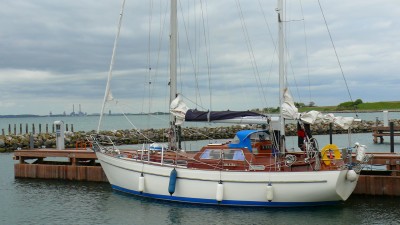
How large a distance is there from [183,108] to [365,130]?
199ft

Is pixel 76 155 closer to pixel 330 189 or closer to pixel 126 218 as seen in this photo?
pixel 126 218

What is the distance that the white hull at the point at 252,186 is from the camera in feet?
61.4

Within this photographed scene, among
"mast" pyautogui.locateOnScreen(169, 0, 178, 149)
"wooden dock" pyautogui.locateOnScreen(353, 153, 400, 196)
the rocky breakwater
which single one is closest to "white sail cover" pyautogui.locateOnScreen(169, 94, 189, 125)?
"mast" pyautogui.locateOnScreen(169, 0, 178, 149)

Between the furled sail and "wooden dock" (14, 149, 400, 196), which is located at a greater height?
the furled sail

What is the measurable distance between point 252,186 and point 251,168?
2.49ft

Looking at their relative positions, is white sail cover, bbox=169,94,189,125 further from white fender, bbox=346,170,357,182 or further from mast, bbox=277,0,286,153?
white fender, bbox=346,170,357,182

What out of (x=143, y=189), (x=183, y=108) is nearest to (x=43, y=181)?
(x=143, y=189)

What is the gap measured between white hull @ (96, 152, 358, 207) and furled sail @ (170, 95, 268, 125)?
8.63 ft

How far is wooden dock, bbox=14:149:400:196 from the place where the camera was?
2161 cm

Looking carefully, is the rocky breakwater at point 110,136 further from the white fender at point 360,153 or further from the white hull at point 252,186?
the white fender at point 360,153

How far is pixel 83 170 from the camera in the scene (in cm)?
2792

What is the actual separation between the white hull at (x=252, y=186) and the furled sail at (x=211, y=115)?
2.63 meters

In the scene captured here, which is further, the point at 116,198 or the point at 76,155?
the point at 76,155

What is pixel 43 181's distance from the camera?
28531mm
